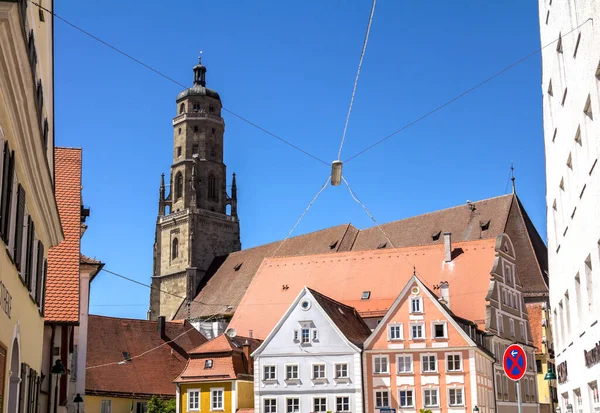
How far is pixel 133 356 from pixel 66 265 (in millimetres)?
30060

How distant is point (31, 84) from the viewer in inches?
317

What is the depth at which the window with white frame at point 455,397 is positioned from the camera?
37375 millimetres

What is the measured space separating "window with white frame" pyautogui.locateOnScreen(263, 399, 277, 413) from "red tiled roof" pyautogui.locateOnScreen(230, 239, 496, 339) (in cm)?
713

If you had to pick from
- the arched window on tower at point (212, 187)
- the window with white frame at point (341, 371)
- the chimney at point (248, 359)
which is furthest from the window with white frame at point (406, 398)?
the arched window on tower at point (212, 187)

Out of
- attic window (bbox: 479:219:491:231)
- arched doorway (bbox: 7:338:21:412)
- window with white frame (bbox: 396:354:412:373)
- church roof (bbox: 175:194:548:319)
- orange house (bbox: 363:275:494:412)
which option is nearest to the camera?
arched doorway (bbox: 7:338:21:412)

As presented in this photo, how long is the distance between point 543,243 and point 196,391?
2490 cm

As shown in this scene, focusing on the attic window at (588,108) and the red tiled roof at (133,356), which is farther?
the red tiled roof at (133,356)

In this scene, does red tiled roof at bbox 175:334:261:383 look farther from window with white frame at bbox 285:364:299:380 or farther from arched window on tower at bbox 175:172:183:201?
arched window on tower at bbox 175:172:183:201

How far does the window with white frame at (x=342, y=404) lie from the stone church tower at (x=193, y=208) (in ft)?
121

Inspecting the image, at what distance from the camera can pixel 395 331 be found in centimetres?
3962

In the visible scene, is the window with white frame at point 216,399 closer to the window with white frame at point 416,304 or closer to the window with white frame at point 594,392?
the window with white frame at point 416,304

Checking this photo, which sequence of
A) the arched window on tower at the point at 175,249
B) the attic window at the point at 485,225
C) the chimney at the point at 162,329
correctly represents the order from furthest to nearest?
the arched window on tower at the point at 175,249 → the attic window at the point at 485,225 → the chimney at the point at 162,329

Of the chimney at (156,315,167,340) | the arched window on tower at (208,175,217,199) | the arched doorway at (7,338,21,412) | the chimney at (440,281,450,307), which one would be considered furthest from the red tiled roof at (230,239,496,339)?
the arched doorway at (7,338,21,412)

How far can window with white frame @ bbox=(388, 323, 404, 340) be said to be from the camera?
3950 cm
